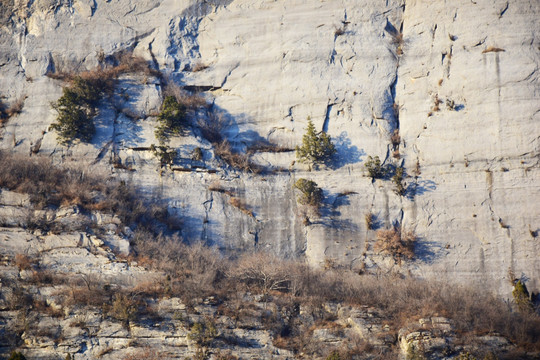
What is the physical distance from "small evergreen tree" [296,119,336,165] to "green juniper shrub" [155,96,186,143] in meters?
6.58

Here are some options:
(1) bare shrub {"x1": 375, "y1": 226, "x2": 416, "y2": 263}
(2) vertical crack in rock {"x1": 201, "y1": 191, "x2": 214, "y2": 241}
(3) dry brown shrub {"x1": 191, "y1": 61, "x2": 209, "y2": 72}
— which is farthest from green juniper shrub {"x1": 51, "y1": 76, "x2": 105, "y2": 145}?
(1) bare shrub {"x1": 375, "y1": 226, "x2": 416, "y2": 263}

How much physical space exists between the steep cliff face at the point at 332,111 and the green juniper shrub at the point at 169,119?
92 cm

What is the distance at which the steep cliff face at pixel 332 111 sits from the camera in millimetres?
29656

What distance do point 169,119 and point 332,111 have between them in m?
8.94

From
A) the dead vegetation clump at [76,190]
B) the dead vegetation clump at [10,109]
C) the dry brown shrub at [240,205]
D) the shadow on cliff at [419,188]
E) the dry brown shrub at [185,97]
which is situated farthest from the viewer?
the dead vegetation clump at [10,109]

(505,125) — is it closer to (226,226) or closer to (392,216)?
(392,216)

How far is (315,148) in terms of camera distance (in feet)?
104

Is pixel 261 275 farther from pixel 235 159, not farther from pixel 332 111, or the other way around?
pixel 332 111

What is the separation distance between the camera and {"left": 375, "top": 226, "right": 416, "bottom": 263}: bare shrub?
29.2 m

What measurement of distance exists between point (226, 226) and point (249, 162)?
13.4 feet

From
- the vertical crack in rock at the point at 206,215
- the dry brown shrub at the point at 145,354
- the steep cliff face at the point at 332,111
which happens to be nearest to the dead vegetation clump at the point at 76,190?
the steep cliff face at the point at 332,111

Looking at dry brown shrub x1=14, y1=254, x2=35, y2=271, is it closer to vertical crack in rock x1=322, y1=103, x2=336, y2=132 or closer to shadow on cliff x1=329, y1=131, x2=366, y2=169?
shadow on cliff x1=329, y1=131, x2=366, y2=169

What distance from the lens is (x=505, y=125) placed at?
30625 mm

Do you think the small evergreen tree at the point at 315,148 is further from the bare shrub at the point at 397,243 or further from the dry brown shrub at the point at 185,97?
the dry brown shrub at the point at 185,97
